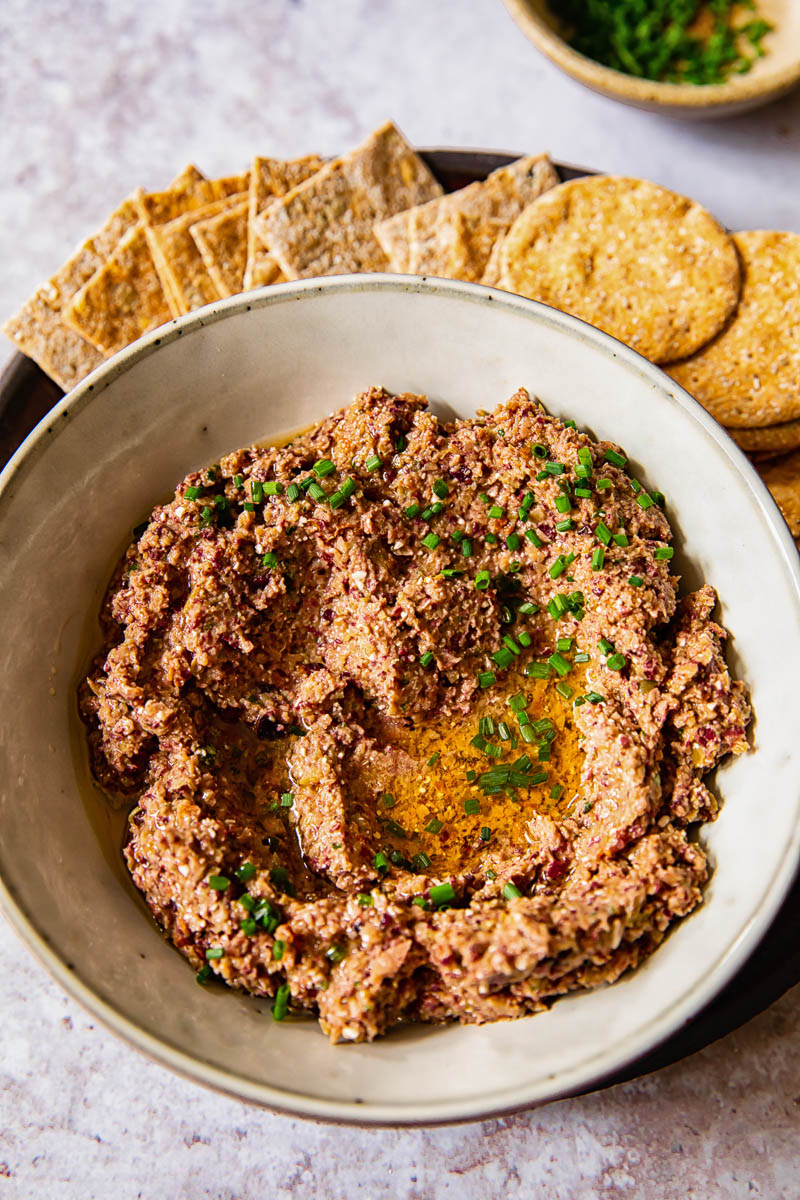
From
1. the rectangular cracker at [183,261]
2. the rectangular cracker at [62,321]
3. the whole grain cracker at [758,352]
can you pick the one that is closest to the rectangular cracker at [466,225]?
the rectangular cracker at [183,261]

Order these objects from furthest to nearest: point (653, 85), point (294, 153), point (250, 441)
A: 1. point (294, 153)
2. point (653, 85)
3. point (250, 441)

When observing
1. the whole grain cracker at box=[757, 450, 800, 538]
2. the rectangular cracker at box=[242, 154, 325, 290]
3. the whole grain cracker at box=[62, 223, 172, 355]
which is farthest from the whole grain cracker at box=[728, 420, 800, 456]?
the whole grain cracker at box=[62, 223, 172, 355]

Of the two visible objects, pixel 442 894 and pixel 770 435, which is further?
pixel 770 435

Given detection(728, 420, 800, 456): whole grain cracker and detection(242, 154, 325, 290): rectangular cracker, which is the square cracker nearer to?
detection(242, 154, 325, 290): rectangular cracker

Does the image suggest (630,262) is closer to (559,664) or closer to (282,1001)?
(559,664)

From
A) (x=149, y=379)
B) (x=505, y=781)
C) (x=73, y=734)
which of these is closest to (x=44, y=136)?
(x=149, y=379)

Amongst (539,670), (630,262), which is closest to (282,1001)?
(539,670)
